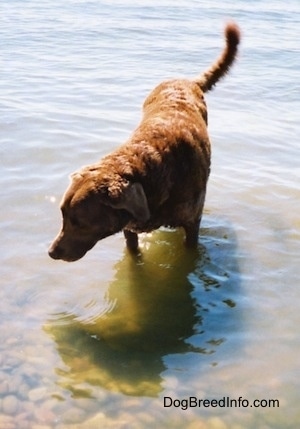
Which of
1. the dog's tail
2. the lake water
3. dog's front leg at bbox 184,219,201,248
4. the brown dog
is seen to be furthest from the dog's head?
the dog's tail

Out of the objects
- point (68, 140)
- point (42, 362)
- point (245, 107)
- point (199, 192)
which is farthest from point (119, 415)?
point (245, 107)

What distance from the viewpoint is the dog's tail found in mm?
5816

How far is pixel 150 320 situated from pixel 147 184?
89 cm

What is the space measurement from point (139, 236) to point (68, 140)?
2.13m

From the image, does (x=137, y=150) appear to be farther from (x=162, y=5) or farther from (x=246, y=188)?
(x=162, y=5)

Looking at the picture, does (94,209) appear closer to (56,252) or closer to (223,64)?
(56,252)

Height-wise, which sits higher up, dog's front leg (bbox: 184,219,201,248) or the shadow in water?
dog's front leg (bbox: 184,219,201,248)

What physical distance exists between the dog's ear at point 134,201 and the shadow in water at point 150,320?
0.73 m

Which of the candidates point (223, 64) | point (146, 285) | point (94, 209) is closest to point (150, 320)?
point (146, 285)

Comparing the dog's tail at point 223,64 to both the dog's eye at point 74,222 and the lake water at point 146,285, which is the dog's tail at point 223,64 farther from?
the dog's eye at point 74,222

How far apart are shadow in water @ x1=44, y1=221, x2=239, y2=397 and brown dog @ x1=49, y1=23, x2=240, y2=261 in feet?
0.77

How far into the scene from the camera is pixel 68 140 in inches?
265

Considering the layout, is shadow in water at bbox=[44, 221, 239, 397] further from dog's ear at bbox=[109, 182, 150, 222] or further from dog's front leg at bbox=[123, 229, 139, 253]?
dog's ear at bbox=[109, 182, 150, 222]

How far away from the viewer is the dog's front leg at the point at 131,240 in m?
4.59
